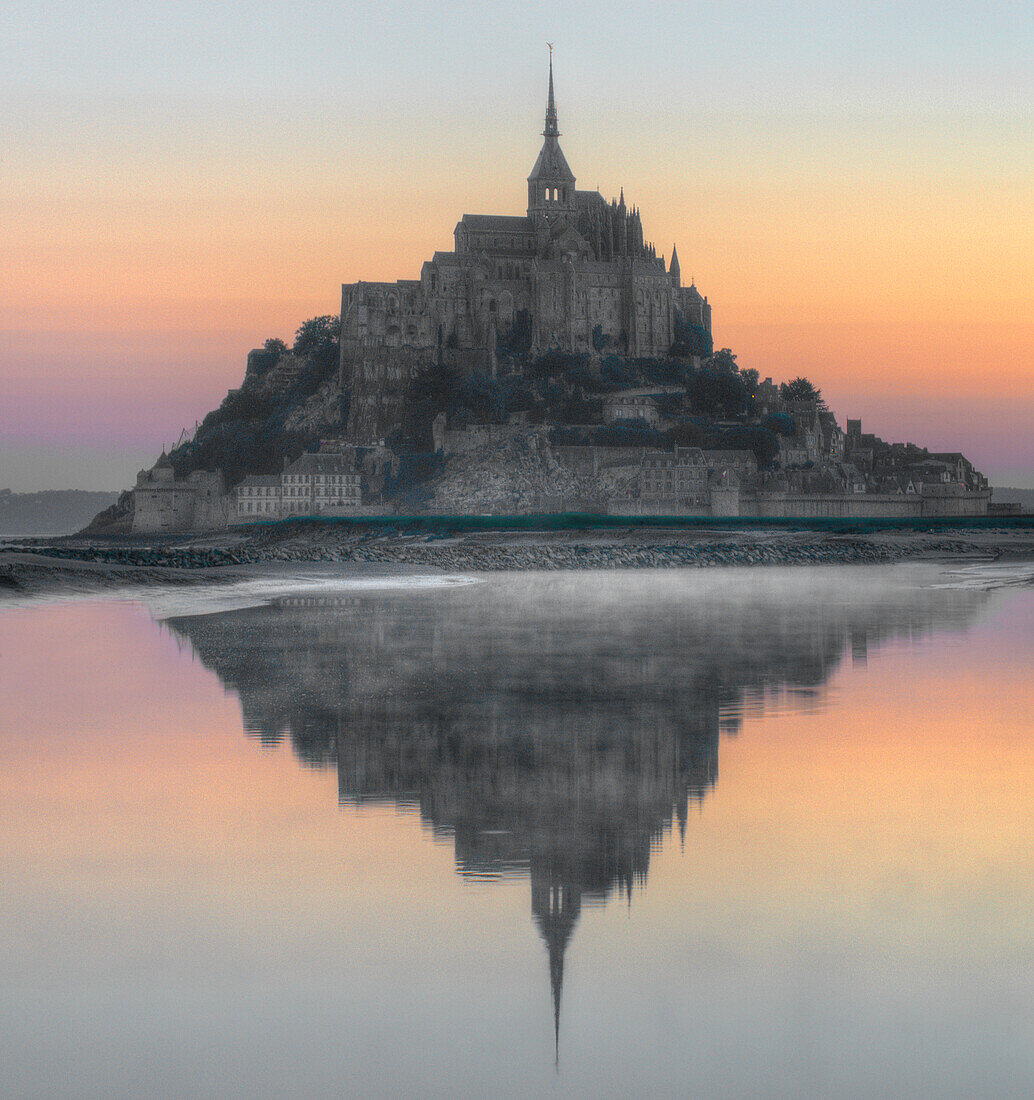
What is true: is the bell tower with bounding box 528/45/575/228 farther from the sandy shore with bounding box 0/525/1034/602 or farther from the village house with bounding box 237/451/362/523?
the sandy shore with bounding box 0/525/1034/602

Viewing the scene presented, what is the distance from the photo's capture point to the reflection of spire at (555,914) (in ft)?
14.0

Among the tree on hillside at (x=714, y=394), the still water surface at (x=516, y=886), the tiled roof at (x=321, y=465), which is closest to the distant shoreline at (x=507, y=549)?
the tiled roof at (x=321, y=465)

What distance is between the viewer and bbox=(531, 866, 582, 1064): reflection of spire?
4.26m

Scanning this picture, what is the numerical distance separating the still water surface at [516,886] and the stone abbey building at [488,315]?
222ft

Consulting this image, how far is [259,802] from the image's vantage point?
6621 millimetres

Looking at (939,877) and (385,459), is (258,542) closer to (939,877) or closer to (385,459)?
(385,459)

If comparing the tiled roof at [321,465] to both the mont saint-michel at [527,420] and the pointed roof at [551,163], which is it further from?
the pointed roof at [551,163]

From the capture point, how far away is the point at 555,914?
15.8 feet

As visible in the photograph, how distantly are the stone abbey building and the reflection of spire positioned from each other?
73.3 meters

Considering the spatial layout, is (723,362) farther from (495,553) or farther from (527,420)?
(495,553)

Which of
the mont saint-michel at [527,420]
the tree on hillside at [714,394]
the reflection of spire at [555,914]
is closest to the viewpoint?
the reflection of spire at [555,914]

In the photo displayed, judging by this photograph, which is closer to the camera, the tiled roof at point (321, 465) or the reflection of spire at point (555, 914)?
the reflection of spire at point (555, 914)

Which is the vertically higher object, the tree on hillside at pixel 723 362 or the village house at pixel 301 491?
the tree on hillside at pixel 723 362

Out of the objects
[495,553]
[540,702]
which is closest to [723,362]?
[495,553]
